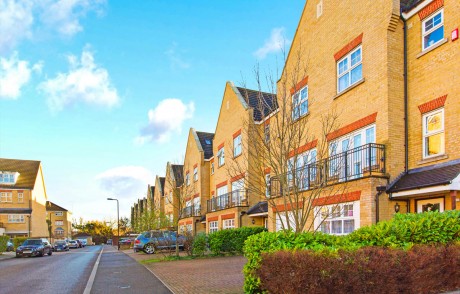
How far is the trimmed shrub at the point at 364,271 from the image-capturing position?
19.9 ft

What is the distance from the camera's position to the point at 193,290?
9.64 meters

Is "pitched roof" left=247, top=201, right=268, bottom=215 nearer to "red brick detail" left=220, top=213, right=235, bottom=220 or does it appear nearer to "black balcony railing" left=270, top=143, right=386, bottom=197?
"red brick detail" left=220, top=213, right=235, bottom=220

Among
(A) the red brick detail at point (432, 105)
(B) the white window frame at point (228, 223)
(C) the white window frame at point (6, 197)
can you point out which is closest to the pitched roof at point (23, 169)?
(C) the white window frame at point (6, 197)

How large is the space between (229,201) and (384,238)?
1824 centimetres

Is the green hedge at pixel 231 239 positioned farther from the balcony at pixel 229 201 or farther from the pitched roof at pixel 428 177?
the pitched roof at pixel 428 177

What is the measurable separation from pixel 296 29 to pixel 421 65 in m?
7.40

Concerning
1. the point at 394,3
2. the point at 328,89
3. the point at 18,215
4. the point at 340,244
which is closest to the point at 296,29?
the point at 328,89

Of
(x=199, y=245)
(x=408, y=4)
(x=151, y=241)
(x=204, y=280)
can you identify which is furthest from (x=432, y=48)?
(x=151, y=241)

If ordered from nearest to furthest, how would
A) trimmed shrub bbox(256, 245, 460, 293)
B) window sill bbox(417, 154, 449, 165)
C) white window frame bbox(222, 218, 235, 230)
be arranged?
trimmed shrub bbox(256, 245, 460, 293), window sill bbox(417, 154, 449, 165), white window frame bbox(222, 218, 235, 230)

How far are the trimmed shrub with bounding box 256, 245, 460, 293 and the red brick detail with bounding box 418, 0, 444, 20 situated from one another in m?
7.41

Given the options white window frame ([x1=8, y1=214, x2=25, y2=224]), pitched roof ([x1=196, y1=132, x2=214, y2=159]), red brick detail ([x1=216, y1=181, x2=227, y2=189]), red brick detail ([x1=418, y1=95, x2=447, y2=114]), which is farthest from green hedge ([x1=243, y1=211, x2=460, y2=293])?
white window frame ([x1=8, y1=214, x2=25, y2=224])

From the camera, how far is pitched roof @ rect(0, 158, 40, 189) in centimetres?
5631

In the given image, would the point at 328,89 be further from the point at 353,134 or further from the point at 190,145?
the point at 190,145

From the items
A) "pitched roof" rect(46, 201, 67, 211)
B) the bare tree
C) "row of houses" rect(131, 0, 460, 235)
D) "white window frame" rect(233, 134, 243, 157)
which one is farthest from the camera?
"pitched roof" rect(46, 201, 67, 211)
